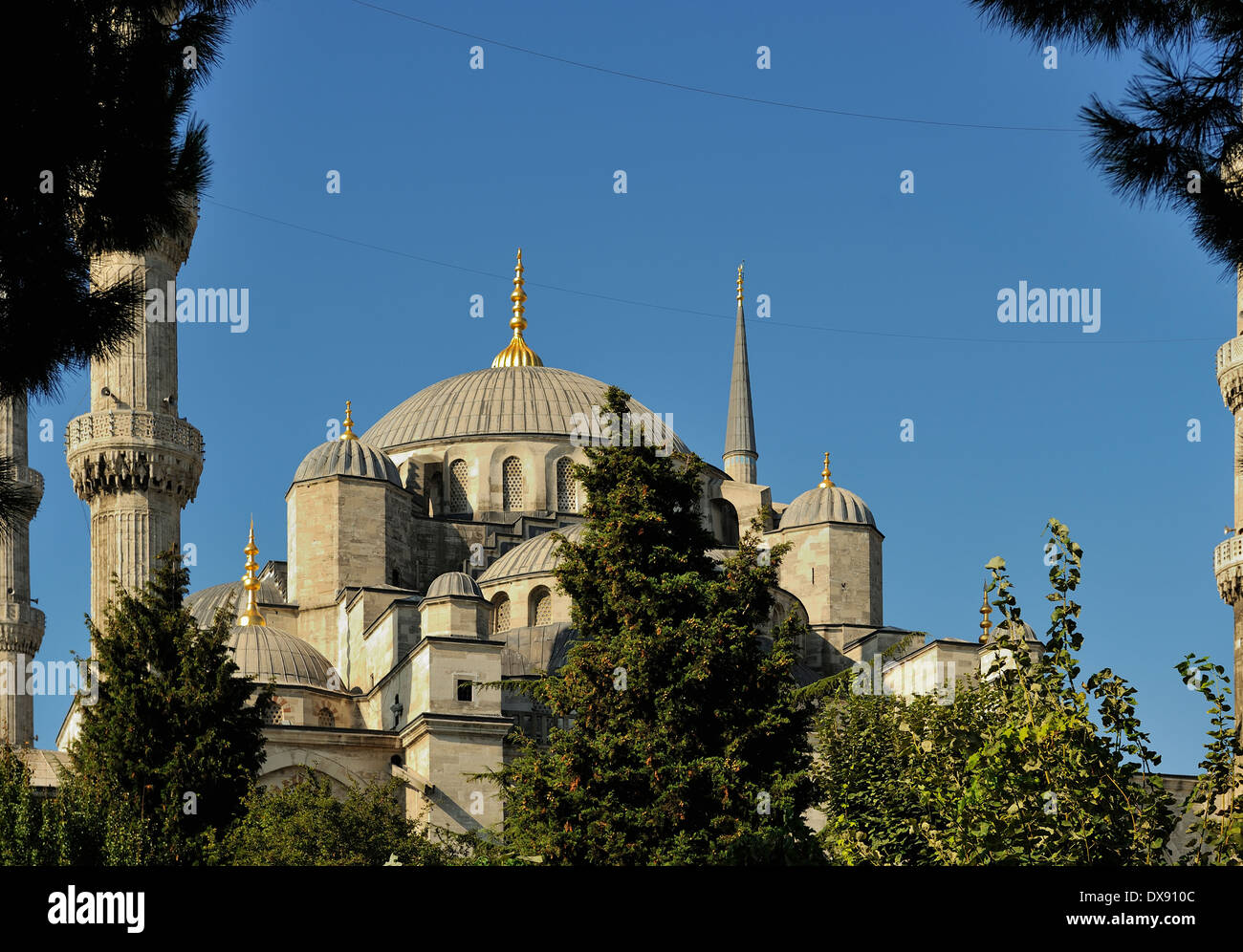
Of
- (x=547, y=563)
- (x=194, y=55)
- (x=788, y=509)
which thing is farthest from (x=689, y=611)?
(x=788, y=509)

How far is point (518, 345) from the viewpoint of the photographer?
49.5m

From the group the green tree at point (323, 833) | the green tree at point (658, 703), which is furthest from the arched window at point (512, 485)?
the green tree at point (658, 703)

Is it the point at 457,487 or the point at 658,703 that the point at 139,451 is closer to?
the point at 457,487

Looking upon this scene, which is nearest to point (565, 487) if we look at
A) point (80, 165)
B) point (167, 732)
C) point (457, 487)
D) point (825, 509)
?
point (457, 487)

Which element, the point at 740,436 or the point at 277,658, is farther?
the point at 740,436

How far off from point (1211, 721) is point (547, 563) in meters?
26.2

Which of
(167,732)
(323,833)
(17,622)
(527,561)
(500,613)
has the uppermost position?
(527,561)

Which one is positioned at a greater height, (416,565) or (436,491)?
(436,491)

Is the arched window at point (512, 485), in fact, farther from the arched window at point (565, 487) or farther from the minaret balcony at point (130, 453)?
the minaret balcony at point (130, 453)

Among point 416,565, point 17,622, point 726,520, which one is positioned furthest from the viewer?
point 726,520

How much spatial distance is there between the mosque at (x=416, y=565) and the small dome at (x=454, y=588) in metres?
0.07

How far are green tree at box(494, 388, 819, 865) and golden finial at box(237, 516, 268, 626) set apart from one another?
16.7 metres

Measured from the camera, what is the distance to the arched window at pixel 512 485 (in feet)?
143

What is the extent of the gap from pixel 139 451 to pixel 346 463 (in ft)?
27.6
